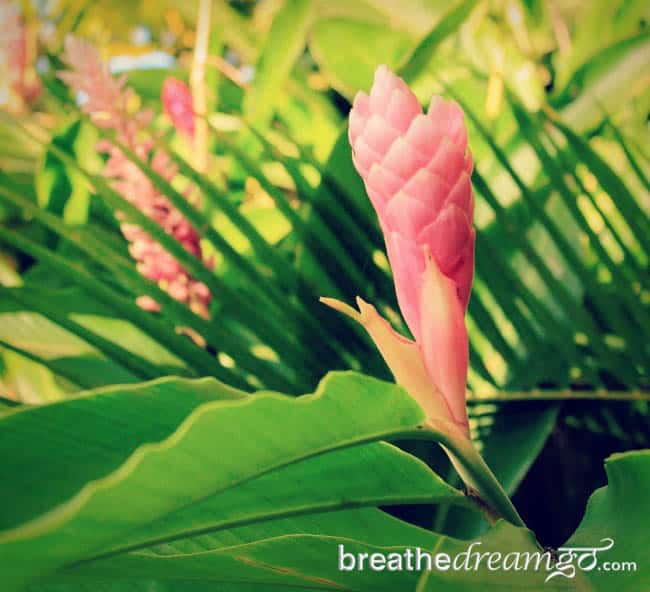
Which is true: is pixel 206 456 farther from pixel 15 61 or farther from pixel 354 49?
pixel 15 61

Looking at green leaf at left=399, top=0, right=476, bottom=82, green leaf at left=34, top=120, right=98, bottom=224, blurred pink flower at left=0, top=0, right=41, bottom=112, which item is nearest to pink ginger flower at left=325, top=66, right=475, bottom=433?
green leaf at left=399, top=0, right=476, bottom=82

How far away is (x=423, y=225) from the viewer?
0.27 m

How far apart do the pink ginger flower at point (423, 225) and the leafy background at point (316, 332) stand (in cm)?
3

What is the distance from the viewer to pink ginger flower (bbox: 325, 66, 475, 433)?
26 centimetres

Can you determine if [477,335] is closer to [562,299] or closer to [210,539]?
[562,299]

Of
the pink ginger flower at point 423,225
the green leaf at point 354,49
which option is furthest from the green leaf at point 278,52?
the pink ginger flower at point 423,225

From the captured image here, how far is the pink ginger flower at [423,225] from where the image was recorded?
26cm

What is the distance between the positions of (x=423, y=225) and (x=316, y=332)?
250mm

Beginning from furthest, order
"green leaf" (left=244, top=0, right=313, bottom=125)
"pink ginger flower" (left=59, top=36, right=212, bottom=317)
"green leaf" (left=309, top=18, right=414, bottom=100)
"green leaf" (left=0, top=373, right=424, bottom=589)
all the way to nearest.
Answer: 1. "green leaf" (left=309, top=18, right=414, bottom=100)
2. "green leaf" (left=244, top=0, right=313, bottom=125)
3. "pink ginger flower" (left=59, top=36, right=212, bottom=317)
4. "green leaf" (left=0, top=373, right=424, bottom=589)

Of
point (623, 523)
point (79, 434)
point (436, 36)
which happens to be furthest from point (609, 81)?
point (79, 434)

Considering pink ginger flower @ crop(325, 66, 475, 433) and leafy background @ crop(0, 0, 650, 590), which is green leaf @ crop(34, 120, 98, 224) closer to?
leafy background @ crop(0, 0, 650, 590)

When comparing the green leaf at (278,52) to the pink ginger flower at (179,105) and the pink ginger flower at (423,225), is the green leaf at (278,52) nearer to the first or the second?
the pink ginger flower at (179,105)

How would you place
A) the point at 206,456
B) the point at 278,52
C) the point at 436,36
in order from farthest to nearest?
1. the point at 278,52
2. the point at 436,36
3. the point at 206,456

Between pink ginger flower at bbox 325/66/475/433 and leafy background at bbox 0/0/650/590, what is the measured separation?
31 mm
